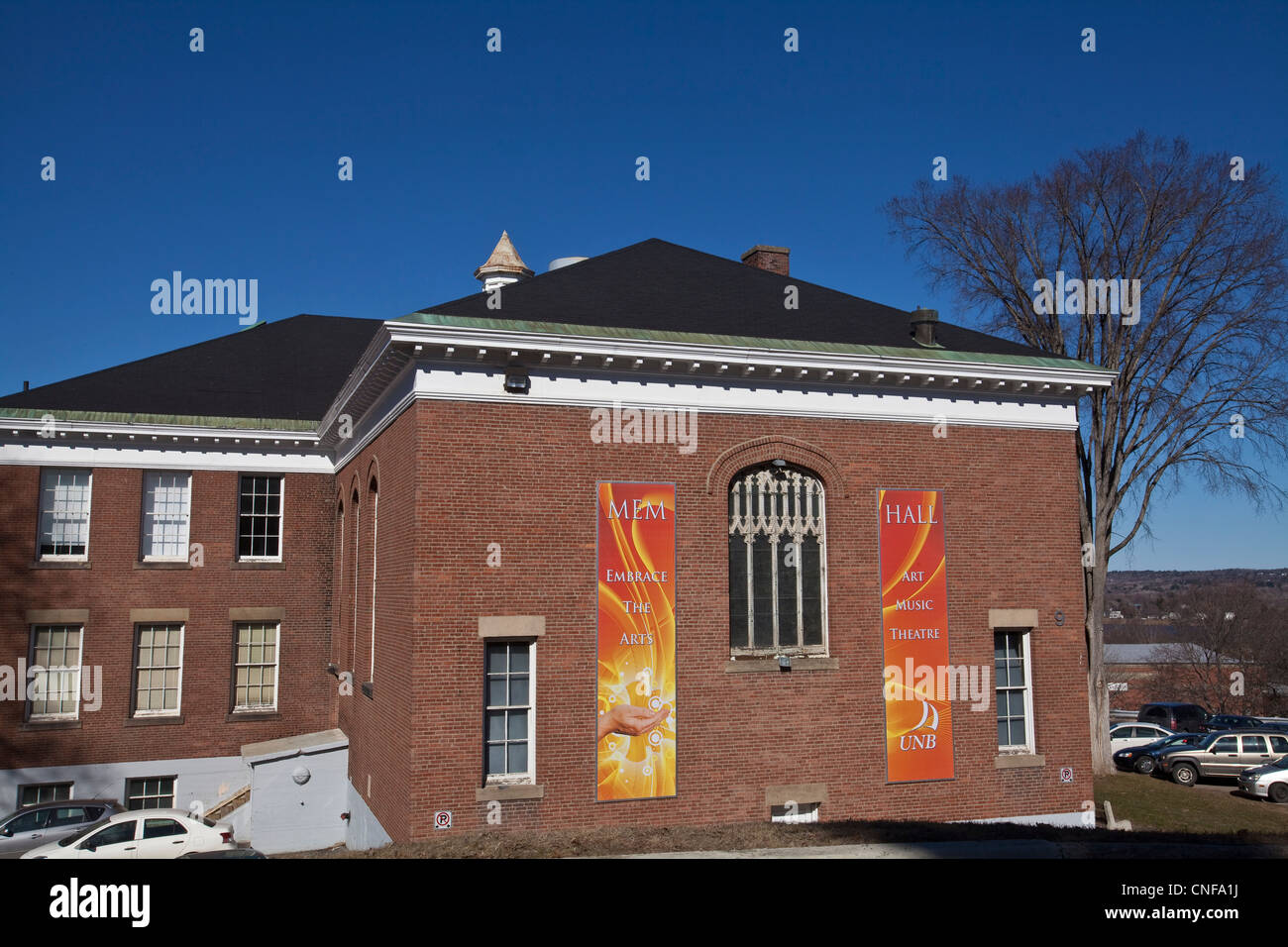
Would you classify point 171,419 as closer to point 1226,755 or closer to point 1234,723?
point 1226,755

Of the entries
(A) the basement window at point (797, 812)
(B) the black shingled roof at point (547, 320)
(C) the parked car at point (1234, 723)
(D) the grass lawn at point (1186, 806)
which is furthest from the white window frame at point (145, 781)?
(C) the parked car at point (1234, 723)

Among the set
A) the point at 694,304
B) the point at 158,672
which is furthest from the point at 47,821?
the point at 694,304

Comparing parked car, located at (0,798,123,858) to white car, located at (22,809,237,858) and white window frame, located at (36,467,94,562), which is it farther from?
white window frame, located at (36,467,94,562)

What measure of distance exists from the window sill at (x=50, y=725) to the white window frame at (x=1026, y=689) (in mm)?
20532

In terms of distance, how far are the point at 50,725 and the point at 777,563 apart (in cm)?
1780

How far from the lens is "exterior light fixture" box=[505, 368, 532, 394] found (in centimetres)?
1594

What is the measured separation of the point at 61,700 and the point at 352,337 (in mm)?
12878

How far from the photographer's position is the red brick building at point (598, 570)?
618 inches

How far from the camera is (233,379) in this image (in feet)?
89.4

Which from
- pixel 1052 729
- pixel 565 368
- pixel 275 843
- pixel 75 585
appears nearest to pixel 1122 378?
pixel 1052 729

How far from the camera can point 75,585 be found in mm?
24219

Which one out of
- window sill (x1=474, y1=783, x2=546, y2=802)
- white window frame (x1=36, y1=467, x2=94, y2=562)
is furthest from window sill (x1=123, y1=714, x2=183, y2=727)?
window sill (x1=474, y1=783, x2=546, y2=802)

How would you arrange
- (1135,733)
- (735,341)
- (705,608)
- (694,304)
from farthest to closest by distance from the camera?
(1135,733)
(694,304)
(735,341)
(705,608)

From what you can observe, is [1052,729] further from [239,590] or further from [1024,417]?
[239,590]
